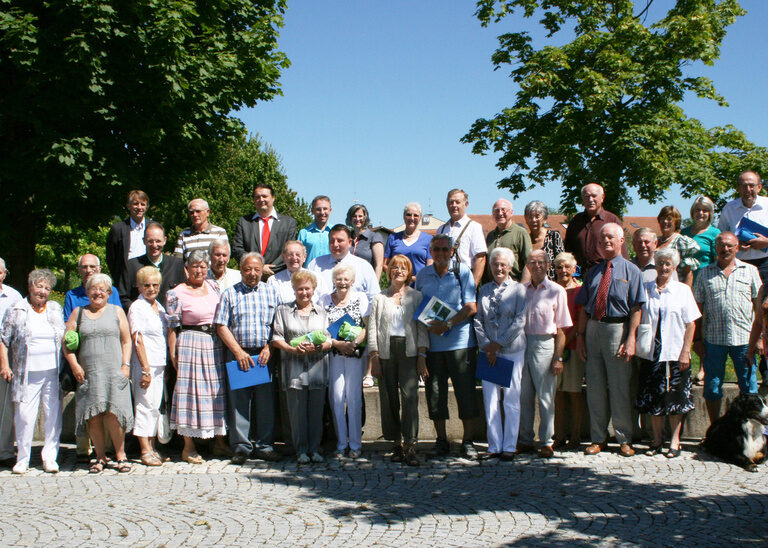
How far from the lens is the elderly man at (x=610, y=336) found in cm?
713

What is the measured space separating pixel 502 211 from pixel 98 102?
9.48 meters

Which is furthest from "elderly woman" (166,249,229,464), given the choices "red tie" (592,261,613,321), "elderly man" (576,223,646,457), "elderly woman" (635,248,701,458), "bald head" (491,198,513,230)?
"elderly woman" (635,248,701,458)

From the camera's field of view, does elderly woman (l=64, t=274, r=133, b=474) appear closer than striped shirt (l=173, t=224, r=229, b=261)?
Yes

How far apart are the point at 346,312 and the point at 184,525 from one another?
279 centimetres

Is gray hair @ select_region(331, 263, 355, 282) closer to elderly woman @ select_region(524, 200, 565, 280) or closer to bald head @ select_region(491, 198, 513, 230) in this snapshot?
bald head @ select_region(491, 198, 513, 230)

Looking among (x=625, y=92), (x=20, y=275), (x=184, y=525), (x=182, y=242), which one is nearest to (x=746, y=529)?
(x=184, y=525)

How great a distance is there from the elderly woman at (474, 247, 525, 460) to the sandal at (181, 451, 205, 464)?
9.36 ft

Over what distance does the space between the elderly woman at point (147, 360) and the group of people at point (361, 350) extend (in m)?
0.01

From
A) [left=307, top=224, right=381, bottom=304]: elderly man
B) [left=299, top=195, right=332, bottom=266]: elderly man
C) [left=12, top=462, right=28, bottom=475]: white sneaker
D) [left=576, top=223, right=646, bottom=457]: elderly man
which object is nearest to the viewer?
[left=12, top=462, right=28, bottom=475]: white sneaker

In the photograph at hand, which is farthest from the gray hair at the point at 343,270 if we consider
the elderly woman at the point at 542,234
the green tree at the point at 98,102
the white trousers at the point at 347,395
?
the green tree at the point at 98,102

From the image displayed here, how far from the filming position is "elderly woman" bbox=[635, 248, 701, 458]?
7148 mm

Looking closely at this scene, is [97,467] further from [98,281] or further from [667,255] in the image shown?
[667,255]

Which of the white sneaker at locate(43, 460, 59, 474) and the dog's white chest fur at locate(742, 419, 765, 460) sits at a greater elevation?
the dog's white chest fur at locate(742, 419, 765, 460)

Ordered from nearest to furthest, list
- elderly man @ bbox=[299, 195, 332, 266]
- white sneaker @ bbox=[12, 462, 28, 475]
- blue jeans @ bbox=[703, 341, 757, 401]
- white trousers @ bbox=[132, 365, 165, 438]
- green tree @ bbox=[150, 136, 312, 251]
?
white sneaker @ bbox=[12, 462, 28, 475], white trousers @ bbox=[132, 365, 165, 438], blue jeans @ bbox=[703, 341, 757, 401], elderly man @ bbox=[299, 195, 332, 266], green tree @ bbox=[150, 136, 312, 251]
